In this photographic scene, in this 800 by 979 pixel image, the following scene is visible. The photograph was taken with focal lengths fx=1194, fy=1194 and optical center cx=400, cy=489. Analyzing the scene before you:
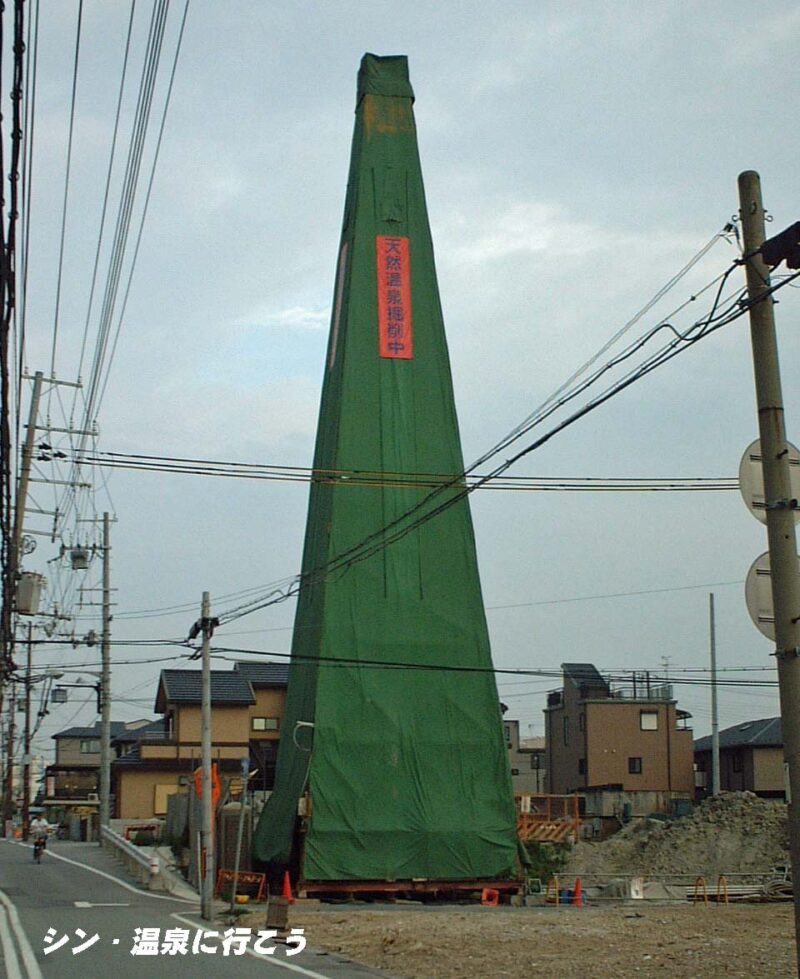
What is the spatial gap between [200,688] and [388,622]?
26.4 metres

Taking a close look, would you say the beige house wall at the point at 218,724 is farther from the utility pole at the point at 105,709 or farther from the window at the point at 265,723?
the utility pole at the point at 105,709

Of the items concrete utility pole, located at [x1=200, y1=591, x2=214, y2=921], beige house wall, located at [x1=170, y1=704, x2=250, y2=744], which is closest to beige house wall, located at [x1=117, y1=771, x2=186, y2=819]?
beige house wall, located at [x1=170, y1=704, x2=250, y2=744]

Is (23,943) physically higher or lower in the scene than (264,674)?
lower

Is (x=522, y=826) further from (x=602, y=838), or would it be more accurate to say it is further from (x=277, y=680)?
(x=277, y=680)

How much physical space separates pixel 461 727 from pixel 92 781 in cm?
5263

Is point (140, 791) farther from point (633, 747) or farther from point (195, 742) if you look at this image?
point (633, 747)

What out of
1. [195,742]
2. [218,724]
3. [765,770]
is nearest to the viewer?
[218,724]

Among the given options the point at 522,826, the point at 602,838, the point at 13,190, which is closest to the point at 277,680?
the point at 602,838

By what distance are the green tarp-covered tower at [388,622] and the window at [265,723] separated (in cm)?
2273

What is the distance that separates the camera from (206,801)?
2578 centimetres

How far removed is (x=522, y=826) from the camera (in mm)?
39750

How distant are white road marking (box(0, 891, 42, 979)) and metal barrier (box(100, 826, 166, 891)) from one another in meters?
4.79

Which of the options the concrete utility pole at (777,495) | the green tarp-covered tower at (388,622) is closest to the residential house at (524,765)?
the green tarp-covered tower at (388,622)

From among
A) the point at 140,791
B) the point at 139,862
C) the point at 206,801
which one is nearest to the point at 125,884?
the point at 139,862
